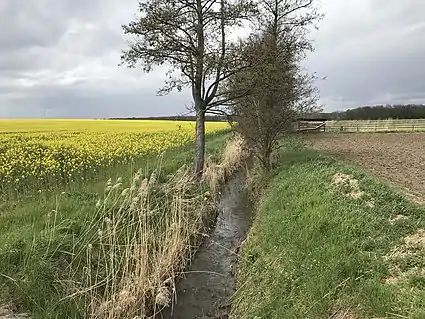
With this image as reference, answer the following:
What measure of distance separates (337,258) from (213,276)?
11.3ft

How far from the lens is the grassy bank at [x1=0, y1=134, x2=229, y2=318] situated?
6.33m

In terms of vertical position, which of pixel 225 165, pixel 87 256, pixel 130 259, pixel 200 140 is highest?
pixel 200 140

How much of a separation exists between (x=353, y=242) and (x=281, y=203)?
161 inches

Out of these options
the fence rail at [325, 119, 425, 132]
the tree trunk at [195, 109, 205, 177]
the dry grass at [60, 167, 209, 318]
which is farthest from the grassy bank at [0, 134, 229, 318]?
the fence rail at [325, 119, 425, 132]

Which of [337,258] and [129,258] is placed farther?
[129,258]

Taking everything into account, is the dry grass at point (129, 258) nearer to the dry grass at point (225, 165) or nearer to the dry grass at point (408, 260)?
the dry grass at point (408, 260)

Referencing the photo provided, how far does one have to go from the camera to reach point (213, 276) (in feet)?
29.2

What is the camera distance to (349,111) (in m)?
72.2

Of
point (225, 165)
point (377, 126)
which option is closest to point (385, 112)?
point (377, 126)

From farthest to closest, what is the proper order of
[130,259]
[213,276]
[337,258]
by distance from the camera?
[213,276] < [130,259] < [337,258]

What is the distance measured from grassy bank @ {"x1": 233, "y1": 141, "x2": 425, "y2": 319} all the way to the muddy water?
0.48 meters

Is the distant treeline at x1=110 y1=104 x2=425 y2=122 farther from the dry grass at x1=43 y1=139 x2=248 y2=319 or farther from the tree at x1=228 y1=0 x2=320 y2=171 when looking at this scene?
the dry grass at x1=43 y1=139 x2=248 y2=319

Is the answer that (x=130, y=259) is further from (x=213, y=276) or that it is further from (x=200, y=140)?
(x=200, y=140)

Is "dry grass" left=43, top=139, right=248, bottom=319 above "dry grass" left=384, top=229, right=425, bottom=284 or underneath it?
underneath
